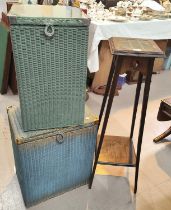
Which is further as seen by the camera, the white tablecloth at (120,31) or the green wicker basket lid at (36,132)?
the white tablecloth at (120,31)

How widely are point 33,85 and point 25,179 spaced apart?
599 millimetres

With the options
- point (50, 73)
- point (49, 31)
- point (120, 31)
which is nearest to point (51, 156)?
point (50, 73)

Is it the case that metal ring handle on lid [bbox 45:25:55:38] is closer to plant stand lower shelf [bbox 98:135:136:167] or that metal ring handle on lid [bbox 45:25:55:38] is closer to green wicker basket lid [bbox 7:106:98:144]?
green wicker basket lid [bbox 7:106:98:144]

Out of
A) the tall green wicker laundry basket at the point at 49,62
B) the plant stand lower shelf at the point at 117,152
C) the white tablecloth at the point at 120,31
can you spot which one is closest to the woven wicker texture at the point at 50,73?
the tall green wicker laundry basket at the point at 49,62

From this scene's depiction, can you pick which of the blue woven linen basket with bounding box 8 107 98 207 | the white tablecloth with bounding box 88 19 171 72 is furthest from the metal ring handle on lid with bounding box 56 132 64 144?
the white tablecloth with bounding box 88 19 171 72

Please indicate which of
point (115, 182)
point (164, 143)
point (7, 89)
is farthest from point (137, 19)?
point (115, 182)

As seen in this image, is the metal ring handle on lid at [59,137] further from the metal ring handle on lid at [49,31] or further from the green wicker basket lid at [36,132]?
the metal ring handle on lid at [49,31]

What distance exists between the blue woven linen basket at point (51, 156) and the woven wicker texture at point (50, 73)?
→ 0.06 metres

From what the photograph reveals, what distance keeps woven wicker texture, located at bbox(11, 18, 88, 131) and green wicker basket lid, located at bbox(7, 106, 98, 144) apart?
1.2 inches

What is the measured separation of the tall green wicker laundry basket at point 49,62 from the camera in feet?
3.65

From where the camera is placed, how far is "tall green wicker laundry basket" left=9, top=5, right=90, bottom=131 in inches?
43.8

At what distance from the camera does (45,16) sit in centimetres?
113

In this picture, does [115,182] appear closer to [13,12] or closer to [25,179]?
[25,179]

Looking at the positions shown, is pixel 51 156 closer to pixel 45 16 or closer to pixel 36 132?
pixel 36 132
